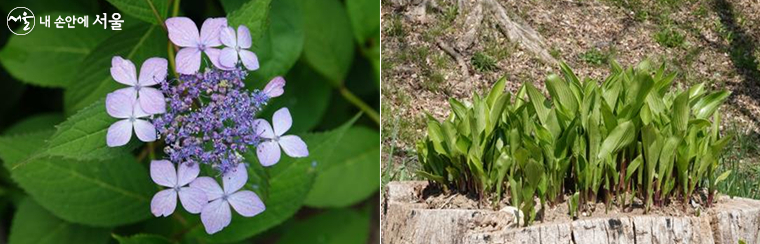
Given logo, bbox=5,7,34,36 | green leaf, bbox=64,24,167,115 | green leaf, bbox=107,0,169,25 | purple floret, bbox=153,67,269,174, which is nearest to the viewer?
purple floret, bbox=153,67,269,174

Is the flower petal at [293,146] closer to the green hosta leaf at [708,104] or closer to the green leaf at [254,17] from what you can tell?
the green leaf at [254,17]

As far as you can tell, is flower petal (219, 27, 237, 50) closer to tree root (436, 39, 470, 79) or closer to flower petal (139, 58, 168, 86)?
flower petal (139, 58, 168, 86)

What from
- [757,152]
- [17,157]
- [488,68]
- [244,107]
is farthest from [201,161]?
[757,152]

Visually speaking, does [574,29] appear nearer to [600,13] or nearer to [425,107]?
[600,13]

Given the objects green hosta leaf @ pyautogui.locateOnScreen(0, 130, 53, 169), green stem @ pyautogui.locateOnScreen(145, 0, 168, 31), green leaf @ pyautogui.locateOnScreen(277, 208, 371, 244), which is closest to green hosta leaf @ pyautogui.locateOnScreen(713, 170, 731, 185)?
green leaf @ pyautogui.locateOnScreen(277, 208, 371, 244)

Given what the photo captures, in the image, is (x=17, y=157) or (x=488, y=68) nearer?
(x=17, y=157)

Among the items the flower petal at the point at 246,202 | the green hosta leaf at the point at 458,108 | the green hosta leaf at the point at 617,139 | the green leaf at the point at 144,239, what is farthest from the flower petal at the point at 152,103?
the green hosta leaf at the point at 617,139
